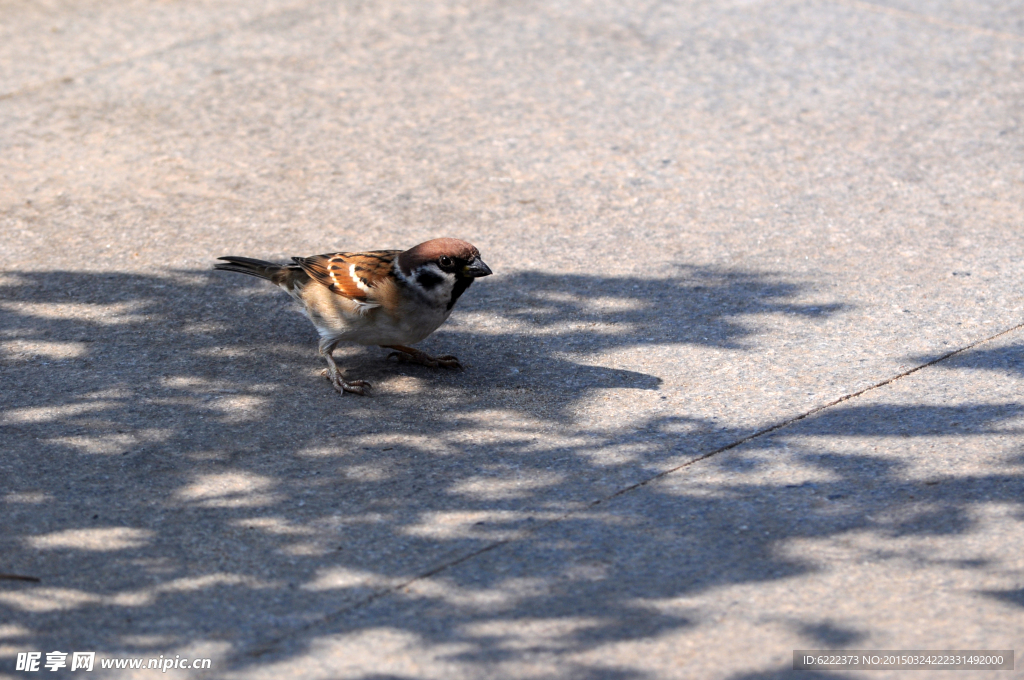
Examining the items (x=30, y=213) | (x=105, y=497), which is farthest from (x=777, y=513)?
(x=30, y=213)

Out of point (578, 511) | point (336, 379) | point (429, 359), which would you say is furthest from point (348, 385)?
point (578, 511)

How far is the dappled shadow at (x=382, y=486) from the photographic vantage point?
4.09 meters

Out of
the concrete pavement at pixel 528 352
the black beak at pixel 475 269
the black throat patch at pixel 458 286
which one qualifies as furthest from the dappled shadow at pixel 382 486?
the black beak at pixel 475 269

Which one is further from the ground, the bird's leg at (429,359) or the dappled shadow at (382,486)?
the bird's leg at (429,359)

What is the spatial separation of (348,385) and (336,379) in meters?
0.08

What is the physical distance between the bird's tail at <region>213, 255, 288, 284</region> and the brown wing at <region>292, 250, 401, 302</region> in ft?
1.10

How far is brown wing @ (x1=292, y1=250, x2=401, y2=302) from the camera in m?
5.43

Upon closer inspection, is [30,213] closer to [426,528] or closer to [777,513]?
[426,528]

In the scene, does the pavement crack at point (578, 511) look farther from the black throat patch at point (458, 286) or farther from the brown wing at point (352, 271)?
the brown wing at point (352, 271)

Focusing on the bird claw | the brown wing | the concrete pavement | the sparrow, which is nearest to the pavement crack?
the concrete pavement

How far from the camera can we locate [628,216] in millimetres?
7469

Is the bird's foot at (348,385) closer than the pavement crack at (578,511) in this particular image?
No

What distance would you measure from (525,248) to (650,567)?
3193 mm

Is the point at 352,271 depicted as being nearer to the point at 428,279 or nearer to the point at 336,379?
the point at 428,279
